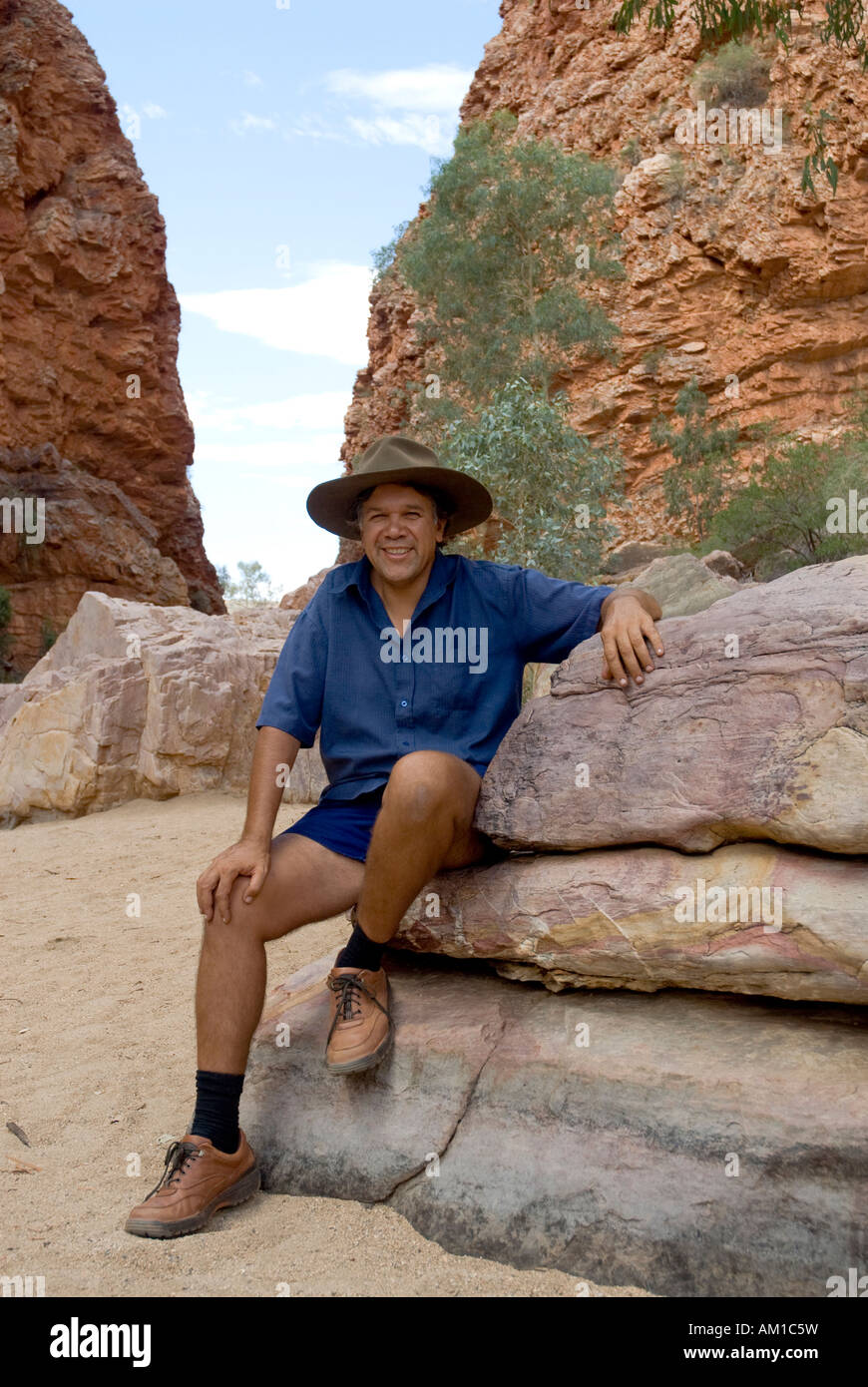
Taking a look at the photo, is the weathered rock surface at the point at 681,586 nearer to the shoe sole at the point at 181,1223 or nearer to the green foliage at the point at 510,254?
the shoe sole at the point at 181,1223

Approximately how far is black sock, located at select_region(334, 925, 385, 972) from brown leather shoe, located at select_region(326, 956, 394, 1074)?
0.01m

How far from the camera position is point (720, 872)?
2330mm

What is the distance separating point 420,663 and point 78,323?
24.4m

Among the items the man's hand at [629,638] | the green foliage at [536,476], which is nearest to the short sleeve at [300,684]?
the man's hand at [629,638]

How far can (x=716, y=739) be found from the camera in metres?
2.37

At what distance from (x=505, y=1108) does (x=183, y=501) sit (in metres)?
26.6

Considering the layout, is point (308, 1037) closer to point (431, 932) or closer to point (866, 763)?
point (431, 932)

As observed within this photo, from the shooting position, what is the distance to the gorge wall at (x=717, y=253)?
22953 millimetres

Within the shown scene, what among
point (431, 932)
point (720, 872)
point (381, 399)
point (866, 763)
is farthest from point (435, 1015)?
point (381, 399)

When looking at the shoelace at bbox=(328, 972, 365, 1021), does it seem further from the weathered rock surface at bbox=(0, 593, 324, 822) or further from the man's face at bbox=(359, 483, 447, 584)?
the weathered rock surface at bbox=(0, 593, 324, 822)

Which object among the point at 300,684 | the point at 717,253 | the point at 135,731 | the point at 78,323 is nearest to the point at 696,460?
the point at 717,253

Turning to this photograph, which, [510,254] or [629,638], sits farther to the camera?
[510,254]

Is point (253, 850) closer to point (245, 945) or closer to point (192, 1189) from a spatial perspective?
point (245, 945)

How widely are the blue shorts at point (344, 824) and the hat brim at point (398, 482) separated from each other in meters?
0.81
